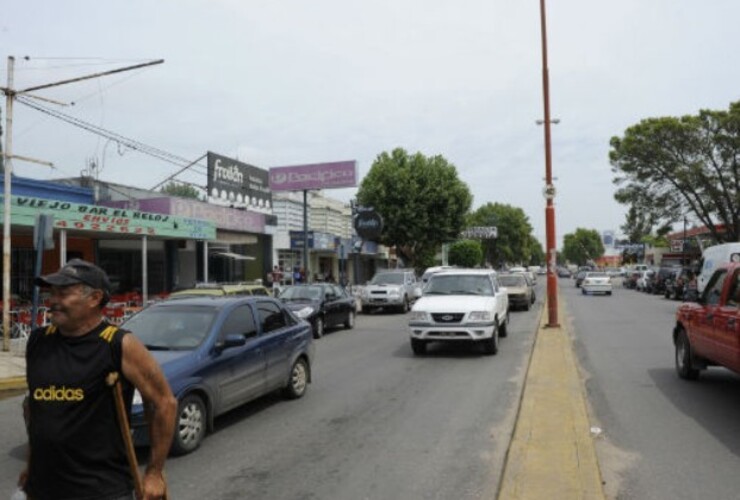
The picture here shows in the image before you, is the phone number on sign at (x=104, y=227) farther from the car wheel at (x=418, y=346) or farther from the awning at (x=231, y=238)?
the car wheel at (x=418, y=346)

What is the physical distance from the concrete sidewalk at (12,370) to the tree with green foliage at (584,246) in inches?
6544

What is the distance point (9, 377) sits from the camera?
10.8m

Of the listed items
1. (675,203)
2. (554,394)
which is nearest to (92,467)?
(554,394)

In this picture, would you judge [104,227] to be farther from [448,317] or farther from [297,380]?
[297,380]

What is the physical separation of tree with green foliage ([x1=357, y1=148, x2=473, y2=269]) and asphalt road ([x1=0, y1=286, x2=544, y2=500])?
33358 mm

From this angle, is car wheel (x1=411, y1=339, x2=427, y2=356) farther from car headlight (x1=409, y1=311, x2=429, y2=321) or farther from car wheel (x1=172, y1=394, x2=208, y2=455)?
car wheel (x1=172, y1=394, x2=208, y2=455)

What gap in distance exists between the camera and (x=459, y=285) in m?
14.4

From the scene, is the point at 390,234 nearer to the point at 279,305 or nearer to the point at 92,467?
the point at 279,305

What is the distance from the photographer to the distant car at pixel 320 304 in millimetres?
17688

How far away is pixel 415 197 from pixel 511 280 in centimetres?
1808

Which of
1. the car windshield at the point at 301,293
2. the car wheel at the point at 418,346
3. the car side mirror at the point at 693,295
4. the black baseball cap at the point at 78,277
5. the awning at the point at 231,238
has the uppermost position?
the awning at the point at 231,238

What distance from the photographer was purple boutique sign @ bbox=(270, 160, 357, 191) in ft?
111

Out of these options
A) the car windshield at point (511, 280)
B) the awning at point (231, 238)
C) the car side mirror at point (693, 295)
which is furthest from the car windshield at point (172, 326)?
the awning at point (231, 238)

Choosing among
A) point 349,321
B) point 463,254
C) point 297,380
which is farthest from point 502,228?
point 297,380
